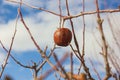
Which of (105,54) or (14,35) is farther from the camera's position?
(14,35)

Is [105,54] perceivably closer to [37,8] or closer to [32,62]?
[37,8]

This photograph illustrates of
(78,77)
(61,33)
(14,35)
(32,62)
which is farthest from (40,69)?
(78,77)

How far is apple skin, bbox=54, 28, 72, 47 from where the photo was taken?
1.98 m

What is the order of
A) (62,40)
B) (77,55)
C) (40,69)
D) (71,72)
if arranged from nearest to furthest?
(71,72), (77,55), (62,40), (40,69)

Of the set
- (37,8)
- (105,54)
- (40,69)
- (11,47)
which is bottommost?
(40,69)

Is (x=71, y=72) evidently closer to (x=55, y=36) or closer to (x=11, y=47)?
(x=55, y=36)

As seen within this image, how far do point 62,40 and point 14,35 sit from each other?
734 mm

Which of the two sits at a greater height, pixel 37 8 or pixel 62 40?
pixel 37 8

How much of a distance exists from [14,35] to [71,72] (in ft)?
5.56

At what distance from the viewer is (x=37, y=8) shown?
184 cm

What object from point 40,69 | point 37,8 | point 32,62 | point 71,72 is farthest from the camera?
point 32,62

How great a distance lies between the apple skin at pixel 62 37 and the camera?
6.50 ft

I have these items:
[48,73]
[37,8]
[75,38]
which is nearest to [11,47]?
[37,8]

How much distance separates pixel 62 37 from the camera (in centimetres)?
205
